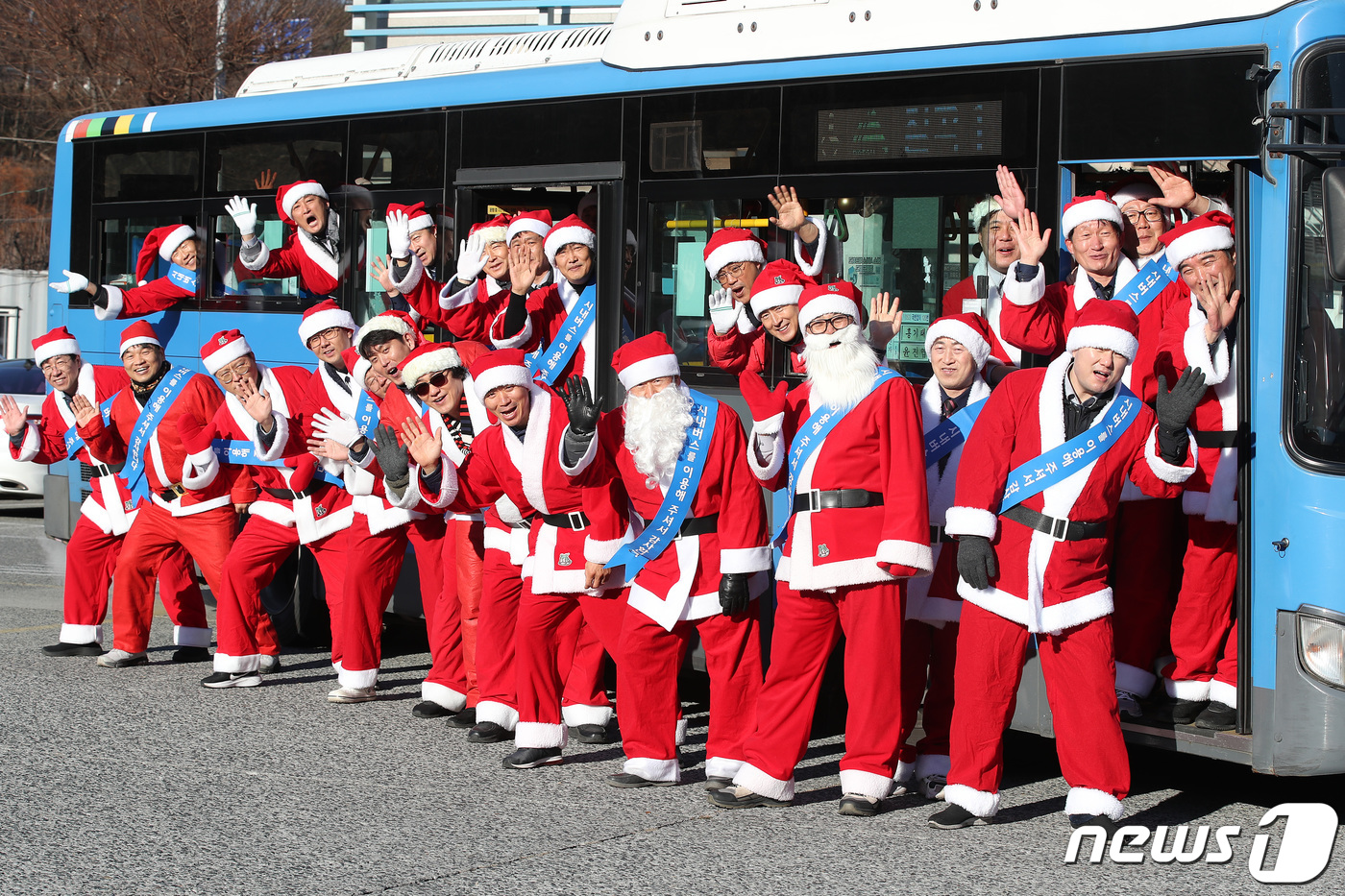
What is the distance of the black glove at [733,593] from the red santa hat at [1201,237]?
1.97m

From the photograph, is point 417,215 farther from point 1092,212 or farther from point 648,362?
point 1092,212

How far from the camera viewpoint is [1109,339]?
18.4 feet

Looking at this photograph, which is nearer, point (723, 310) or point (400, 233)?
point (723, 310)

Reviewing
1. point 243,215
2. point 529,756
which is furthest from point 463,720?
point 243,215

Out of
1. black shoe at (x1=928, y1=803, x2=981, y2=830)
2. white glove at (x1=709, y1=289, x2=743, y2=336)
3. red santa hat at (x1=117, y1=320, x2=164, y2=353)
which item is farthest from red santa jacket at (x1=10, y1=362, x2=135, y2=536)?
black shoe at (x1=928, y1=803, x2=981, y2=830)

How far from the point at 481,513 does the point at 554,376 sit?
0.75 meters

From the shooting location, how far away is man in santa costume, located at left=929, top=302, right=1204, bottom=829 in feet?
18.5

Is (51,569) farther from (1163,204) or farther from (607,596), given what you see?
(1163,204)

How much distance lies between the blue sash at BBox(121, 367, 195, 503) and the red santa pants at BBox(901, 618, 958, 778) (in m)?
4.39

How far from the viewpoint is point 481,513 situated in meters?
7.82

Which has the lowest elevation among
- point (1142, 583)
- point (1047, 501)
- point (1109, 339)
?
point (1142, 583)

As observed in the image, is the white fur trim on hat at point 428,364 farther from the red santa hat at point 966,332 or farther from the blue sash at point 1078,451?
the blue sash at point 1078,451

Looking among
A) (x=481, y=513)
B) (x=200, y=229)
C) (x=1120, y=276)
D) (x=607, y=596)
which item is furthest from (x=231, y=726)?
(x=1120, y=276)

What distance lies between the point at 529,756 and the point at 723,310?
2.10 meters
